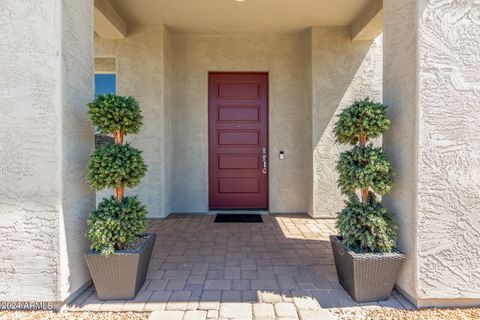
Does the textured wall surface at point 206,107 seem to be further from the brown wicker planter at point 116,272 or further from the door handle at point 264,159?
the brown wicker planter at point 116,272

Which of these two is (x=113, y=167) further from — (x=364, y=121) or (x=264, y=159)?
(x=264, y=159)

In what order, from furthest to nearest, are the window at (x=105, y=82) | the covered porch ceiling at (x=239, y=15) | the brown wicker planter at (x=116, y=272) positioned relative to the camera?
the window at (x=105, y=82) < the covered porch ceiling at (x=239, y=15) < the brown wicker planter at (x=116, y=272)

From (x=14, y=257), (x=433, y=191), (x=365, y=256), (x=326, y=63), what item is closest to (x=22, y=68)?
(x=14, y=257)

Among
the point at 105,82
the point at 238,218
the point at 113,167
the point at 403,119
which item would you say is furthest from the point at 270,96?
the point at 113,167

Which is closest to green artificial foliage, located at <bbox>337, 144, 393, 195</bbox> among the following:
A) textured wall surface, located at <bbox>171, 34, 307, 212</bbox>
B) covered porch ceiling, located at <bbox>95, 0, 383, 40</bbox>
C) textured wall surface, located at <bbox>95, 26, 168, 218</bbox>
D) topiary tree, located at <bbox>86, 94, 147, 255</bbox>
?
topiary tree, located at <bbox>86, 94, 147, 255</bbox>

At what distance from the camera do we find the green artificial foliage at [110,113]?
2.22 meters

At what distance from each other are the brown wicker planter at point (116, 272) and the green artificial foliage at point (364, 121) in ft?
6.43

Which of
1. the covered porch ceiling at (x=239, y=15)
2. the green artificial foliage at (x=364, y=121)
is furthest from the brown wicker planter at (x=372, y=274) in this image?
the covered porch ceiling at (x=239, y=15)

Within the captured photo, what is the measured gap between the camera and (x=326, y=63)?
4699 millimetres

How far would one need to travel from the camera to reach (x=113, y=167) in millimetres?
2186

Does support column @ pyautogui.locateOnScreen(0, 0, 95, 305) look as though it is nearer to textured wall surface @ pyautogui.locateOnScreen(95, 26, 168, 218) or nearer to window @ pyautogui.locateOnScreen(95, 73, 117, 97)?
textured wall surface @ pyautogui.locateOnScreen(95, 26, 168, 218)

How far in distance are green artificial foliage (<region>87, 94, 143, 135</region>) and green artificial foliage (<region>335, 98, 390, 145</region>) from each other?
69.8 inches

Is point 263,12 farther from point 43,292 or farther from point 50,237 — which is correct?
point 43,292

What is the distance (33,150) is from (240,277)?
2009 mm
